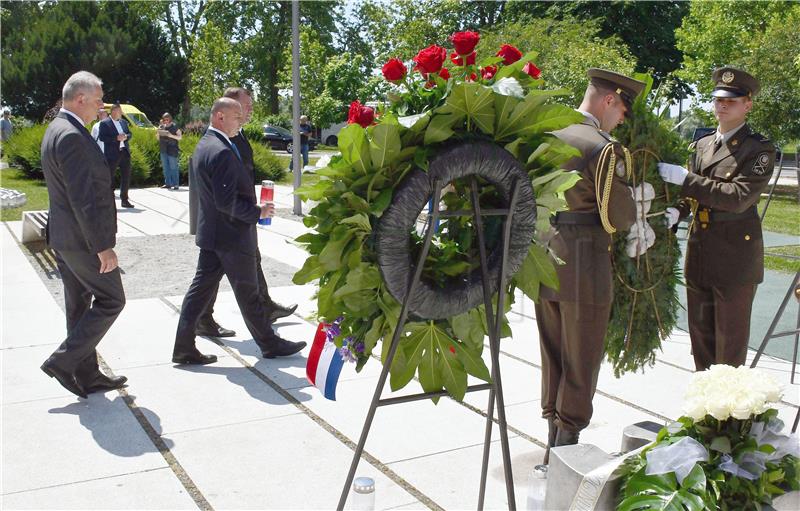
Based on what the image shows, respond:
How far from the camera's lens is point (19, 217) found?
14.0 meters

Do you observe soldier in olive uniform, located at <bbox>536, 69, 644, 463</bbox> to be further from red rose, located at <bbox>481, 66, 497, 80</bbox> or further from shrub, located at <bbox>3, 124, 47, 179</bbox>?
shrub, located at <bbox>3, 124, 47, 179</bbox>

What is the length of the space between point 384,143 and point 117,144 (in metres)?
12.8

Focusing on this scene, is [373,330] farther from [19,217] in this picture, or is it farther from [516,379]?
[19,217]

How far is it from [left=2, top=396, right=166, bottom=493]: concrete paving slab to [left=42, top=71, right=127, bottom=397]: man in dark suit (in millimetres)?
231

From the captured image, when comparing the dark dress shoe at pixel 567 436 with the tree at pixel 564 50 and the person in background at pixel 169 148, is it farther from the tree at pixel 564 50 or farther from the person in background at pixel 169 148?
the person in background at pixel 169 148

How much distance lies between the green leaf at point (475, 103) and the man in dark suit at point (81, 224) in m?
2.95

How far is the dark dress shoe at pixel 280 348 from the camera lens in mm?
5969

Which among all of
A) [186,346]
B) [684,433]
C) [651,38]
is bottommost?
[186,346]

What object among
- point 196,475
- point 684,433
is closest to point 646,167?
point 684,433

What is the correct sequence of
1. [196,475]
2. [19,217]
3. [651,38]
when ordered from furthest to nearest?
[651,38]
[19,217]
[196,475]

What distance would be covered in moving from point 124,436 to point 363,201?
2.65 m

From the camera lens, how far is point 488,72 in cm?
289

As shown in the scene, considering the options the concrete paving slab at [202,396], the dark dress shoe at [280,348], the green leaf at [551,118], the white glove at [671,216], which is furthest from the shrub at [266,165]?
the green leaf at [551,118]

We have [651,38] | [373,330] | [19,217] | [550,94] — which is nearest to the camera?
[550,94]
